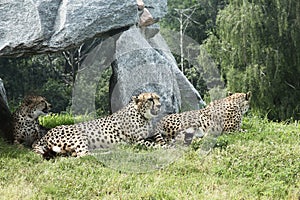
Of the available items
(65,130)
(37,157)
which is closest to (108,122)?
(65,130)

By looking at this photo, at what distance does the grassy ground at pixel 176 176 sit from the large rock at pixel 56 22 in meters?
1.34

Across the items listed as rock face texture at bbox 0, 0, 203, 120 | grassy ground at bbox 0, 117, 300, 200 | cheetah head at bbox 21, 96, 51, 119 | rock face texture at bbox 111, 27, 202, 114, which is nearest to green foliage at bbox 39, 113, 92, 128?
rock face texture at bbox 0, 0, 203, 120

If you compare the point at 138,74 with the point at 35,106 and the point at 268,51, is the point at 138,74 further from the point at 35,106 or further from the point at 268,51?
the point at 268,51

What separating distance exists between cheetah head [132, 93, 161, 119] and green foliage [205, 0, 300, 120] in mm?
8407

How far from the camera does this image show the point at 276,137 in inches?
297

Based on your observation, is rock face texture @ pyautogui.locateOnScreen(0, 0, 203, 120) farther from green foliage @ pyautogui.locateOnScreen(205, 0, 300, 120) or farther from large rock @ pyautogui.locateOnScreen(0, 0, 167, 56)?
green foliage @ pyautogui.locateOnScreen(205, 0, 300, 120)

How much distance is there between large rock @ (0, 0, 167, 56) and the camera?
6957mm

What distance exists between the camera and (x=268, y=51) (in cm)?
1513

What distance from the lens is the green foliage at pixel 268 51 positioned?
49.4 feet

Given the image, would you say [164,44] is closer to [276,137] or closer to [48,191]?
[276,137]

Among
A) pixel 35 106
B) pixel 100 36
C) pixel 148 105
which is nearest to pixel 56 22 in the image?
pixel 100 36

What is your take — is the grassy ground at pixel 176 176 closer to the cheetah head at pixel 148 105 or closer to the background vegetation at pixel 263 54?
the cheetah head at pixel 148 105

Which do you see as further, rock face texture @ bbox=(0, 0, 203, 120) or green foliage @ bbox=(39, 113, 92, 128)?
green foliage @ bbox=(39, 113, 92, 128)

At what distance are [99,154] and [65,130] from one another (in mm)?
688
